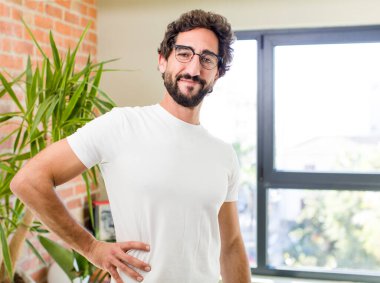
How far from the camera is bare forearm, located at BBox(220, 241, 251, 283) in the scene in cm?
173

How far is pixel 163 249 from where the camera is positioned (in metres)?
1.40

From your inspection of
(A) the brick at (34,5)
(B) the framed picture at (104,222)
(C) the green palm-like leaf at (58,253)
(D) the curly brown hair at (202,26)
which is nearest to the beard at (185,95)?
(D) the curly brown hair at (202,26)

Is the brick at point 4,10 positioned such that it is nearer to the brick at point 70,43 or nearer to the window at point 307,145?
the brick at point 70,43

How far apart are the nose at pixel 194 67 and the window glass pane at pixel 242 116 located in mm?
1966

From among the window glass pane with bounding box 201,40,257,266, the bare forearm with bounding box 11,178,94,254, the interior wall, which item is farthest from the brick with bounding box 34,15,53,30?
the bare forearm with bounding box 11,178,94,254

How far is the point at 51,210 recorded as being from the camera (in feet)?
4.66

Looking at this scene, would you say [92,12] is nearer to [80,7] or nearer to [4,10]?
[80,7]

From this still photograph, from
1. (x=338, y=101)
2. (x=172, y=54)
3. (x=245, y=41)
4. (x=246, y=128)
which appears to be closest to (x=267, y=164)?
(x=246, y=128)

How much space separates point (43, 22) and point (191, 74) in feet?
5.53

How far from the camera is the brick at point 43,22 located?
9.27 ft

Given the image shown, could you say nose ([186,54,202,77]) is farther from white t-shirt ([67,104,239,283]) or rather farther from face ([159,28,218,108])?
white t-shirt ([67,104,239,283])

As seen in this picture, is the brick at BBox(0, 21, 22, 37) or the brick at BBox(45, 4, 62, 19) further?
the brick at BBox(45, 4, 62, 19)

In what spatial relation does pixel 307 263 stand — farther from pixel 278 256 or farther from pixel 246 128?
pixel 246 128

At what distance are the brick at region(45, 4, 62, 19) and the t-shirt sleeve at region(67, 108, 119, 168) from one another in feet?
5.76
